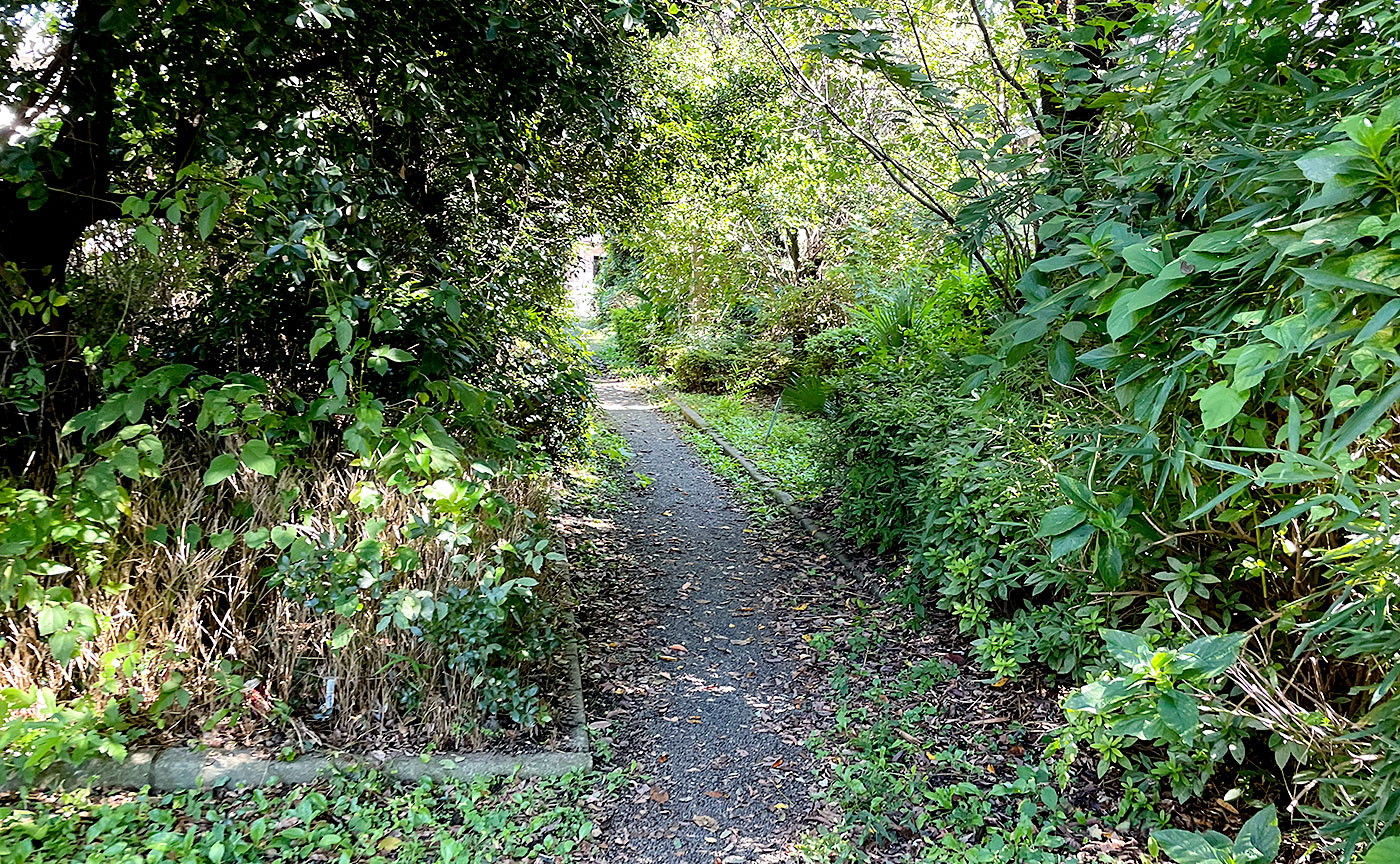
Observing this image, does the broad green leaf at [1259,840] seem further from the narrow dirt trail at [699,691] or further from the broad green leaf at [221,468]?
the broad green leaf at [221,468]

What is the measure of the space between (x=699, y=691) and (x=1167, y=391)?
2.88 meters

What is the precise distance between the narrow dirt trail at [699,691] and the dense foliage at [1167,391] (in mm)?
962

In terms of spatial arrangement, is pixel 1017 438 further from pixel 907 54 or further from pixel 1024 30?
pixel 907 54

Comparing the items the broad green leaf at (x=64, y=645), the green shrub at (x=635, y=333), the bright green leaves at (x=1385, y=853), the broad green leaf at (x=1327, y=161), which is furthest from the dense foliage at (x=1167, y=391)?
the green shrub at (x=635, y=333)

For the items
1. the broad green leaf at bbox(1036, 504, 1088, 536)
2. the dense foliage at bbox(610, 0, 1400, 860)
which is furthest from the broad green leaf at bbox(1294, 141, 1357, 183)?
the broad green leaf at bbox(1036, 504, 1088, 536)

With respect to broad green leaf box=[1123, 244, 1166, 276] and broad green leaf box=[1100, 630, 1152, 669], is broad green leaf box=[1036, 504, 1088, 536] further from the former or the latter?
broad green leaf box=[1123, 244, 1166, 276]

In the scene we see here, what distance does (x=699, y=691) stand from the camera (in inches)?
158

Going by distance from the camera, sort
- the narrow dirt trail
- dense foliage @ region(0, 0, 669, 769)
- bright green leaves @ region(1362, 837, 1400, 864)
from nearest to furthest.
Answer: bright green leaves @ region(1362, 837, 1400, 864), dense foliage @ region(0, 0, 669, 769), the narrow dirt trail

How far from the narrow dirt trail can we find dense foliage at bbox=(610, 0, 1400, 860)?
3.16 ft

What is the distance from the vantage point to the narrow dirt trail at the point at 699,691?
9.91 feet

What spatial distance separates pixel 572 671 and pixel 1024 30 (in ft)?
13.5

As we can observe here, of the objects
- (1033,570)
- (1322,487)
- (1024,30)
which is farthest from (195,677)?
(1024,30)

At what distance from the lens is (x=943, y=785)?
3.10m

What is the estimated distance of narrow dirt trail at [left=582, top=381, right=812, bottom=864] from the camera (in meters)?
3.02
